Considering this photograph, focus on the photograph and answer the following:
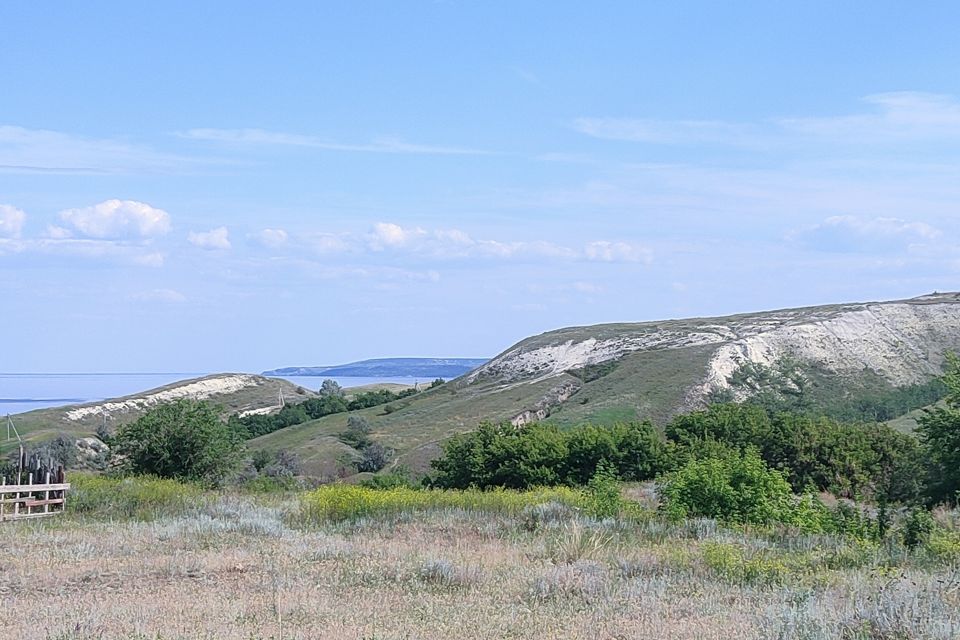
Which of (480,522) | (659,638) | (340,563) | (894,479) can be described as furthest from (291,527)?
(894,479)

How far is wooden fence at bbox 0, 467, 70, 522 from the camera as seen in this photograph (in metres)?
19.6

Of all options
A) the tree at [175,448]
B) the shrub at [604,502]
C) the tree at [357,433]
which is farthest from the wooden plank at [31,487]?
the tree at [357,433]

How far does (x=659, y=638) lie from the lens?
7.97 m

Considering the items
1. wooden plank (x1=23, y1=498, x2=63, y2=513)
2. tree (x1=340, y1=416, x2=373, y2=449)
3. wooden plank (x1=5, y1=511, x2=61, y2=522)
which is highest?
wooden plank (x1=23, y1=498, x2=63, y2=513)

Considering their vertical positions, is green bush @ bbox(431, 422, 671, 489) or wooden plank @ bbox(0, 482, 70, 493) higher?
wooden plank @ bbox(0, 482, 70, 493)

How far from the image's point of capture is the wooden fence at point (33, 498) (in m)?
19.6

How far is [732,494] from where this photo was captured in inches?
717

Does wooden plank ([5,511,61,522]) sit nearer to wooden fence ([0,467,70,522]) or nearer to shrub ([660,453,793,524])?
wooden fence ([0,467,70,522])

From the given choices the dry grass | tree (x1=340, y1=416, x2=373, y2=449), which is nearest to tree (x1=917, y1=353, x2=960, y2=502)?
the dry grass

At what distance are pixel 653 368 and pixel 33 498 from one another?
53.5 metres

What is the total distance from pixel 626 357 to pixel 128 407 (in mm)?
47520

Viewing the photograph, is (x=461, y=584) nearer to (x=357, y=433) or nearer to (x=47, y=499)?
(x=47, y=499)

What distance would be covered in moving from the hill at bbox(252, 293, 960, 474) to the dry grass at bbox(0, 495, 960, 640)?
35554mm

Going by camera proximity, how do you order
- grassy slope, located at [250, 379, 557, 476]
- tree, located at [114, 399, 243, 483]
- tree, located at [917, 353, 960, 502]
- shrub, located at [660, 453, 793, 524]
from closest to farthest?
shrub, located at [660, 453, 793, 524] → tree, located at [917, 353, 960, 502] → tree, located at [114, 399, 243, 483] → grassy slope, located at [250, 379, 557, 476]
